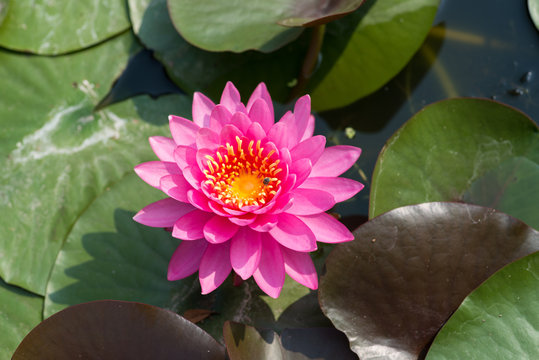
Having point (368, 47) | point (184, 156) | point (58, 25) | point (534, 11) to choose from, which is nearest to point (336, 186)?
point (184, 156)

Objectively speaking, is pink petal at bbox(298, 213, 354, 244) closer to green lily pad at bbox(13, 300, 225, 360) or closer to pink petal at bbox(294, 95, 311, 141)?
pink petal at bbox(294, 95, 311, 141)

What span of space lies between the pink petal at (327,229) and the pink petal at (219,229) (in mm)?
279

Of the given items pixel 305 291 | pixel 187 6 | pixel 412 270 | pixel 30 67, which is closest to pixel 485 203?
pixel 412 270

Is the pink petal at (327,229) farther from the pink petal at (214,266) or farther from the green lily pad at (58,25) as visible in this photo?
the green lily pad at (58,25)

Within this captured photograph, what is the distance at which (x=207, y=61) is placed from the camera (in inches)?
102

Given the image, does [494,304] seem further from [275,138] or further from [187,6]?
[187,6]

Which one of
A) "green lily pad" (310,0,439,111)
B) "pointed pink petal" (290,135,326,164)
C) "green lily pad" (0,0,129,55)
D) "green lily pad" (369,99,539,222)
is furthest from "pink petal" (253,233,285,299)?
"green lily pad" (0,0,129,55)

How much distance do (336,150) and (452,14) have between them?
1549 mm

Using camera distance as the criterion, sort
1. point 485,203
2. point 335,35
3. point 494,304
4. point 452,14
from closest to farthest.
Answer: point 494,304
point 485,203
point 335,35
point 452,14

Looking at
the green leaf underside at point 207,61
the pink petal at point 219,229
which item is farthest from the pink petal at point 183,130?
the green leaf underside at point 207,61

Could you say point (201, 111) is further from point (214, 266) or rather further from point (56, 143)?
point (56, 143)

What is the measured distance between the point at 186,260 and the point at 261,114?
67 cm

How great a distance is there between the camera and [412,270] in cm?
176

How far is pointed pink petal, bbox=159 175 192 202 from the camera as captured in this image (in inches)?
65.0
